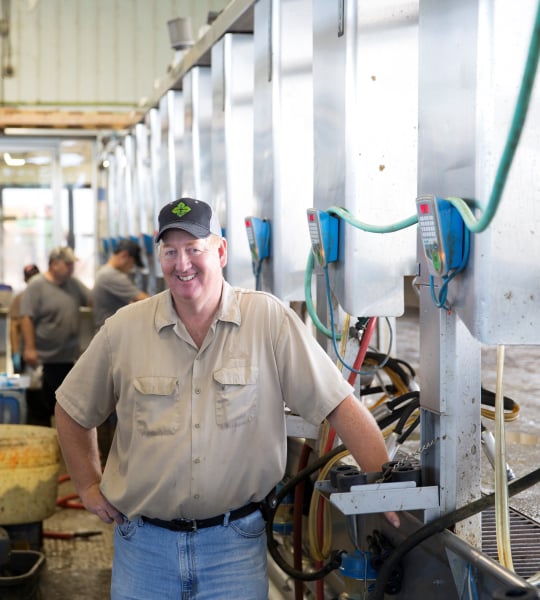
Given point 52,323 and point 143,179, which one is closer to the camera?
point 52,323

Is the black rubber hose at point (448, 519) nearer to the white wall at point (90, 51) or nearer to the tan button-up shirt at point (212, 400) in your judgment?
the tan button-up shirt at point (212, 400)

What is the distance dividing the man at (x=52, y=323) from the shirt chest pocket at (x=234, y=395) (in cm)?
508

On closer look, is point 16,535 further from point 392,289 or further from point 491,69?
point 491,69

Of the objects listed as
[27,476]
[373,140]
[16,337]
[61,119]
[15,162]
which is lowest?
[27,476]

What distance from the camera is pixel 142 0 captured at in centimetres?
1055

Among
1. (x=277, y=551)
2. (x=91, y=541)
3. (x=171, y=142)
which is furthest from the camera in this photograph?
(x=171, y=142)

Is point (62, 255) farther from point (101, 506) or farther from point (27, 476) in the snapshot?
point (101, 506)

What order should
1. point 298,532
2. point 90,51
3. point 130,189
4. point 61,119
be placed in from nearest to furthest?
point 298,532 → point 130,189 → point 61,119 → point 90,51

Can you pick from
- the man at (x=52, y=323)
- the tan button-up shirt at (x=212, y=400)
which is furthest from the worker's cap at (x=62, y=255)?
the tan button-up shirt at (x=212, y=400)

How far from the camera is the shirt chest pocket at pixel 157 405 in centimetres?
240

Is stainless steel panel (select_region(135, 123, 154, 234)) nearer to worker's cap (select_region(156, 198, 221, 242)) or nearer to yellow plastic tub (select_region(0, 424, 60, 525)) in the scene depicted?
yellow plastic tub (select_region(0, 424, 60, 525))

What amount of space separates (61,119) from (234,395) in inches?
312

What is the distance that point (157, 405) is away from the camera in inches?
95.3

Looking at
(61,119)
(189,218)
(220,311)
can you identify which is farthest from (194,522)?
(61,119)
